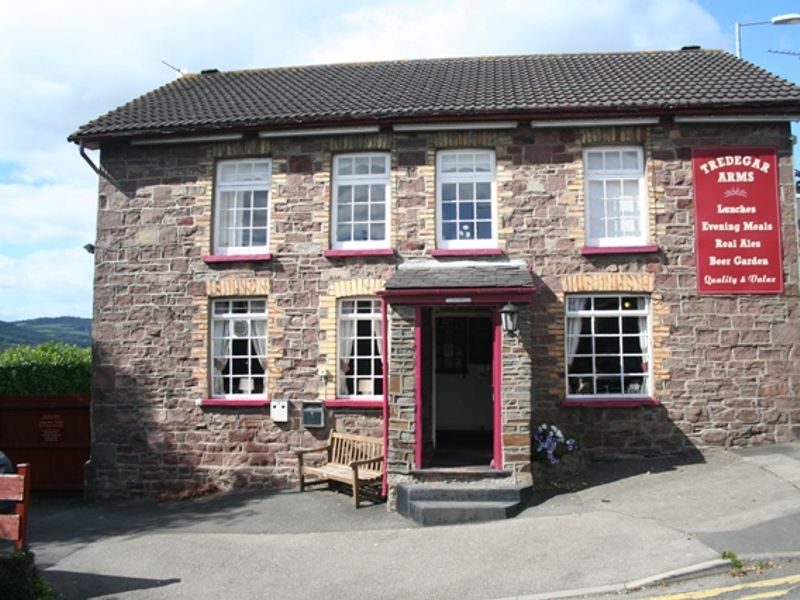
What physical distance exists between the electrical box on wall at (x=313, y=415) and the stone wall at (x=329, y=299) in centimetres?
15

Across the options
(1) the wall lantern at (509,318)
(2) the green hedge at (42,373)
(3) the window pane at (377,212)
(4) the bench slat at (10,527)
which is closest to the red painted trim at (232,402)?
(3) the window pane at (377,212)

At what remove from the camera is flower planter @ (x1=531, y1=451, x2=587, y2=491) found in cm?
995

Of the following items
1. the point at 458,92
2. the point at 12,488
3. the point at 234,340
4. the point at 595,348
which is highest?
the point at 458,92

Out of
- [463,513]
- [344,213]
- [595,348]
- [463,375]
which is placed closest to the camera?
[463,513]

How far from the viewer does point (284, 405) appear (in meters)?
11.7

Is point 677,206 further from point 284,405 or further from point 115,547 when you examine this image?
point 115,547

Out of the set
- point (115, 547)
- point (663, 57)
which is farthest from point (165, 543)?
point (663, 57)

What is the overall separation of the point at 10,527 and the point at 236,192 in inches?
293

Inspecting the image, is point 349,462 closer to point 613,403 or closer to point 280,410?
point 280,410

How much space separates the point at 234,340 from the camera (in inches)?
482

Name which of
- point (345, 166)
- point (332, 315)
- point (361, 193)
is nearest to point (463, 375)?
point (332, 315)

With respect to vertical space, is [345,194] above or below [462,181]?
below

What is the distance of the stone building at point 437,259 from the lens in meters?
11.2

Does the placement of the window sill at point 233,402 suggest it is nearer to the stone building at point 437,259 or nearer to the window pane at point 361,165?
the stone building at point 437,259
